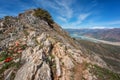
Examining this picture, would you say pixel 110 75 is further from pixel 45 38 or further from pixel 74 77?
pixel 45 38

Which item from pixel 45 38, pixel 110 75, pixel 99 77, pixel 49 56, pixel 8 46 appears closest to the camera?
pixel 99 77

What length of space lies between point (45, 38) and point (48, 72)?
1297 centimetres

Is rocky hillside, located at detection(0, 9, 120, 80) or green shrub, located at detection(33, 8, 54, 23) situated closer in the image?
rocky hillside, located at detection(0, 9, 120, 80)

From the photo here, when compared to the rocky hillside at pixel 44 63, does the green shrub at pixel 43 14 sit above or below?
above

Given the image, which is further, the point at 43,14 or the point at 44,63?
the point at 43,14

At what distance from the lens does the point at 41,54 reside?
2339cm

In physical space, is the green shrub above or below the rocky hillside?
above

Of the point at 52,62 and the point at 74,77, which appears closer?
the point at 74,77

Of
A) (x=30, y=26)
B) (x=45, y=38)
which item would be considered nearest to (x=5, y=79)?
(x=45, y=38)

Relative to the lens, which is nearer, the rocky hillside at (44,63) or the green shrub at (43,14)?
the rocky hillside at (44,63)

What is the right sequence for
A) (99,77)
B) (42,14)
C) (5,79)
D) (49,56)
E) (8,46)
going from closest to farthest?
1. (5,79)
2. (99,77)
3. (49,56)
4. (8,46)
5. (42,14)

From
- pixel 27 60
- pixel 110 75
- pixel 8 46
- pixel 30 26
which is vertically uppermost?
pixel 30 26

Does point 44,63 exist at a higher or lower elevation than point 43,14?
lower

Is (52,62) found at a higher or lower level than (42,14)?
lower
